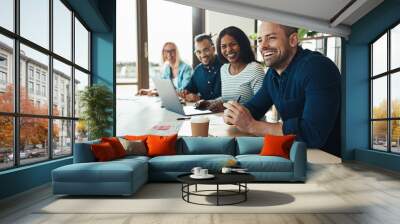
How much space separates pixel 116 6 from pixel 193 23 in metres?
1.71

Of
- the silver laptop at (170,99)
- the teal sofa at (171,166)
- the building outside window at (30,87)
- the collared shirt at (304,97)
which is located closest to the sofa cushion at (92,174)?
the teal sofa at (171,166)

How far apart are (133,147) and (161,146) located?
0.44 meters

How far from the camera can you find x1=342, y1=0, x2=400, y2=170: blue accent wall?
881 cm

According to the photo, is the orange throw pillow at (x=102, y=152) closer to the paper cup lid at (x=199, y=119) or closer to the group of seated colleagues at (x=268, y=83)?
the paper cup lid at (x=199, y=119)

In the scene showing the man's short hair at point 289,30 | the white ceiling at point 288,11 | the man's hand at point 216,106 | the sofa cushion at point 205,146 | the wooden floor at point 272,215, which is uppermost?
the white ceiling at point 288,11

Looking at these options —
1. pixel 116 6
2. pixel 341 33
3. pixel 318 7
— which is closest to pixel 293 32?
pixel 318 7

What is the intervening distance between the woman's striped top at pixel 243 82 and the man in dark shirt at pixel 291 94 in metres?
0.11

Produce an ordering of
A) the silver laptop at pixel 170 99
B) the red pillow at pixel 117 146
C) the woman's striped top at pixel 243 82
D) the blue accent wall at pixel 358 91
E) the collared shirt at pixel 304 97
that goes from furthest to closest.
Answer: the blue accent wall at pixel 358 91 < the silver laptop at pixel 170 99 < the woman's striped top at pixel 243 82 < the collared shirt at pixel 304 97 < the red pillow at pixel 117 146

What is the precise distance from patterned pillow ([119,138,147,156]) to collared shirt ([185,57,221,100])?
2.40 metres

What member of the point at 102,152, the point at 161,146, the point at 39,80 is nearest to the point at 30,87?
the point at 39,80

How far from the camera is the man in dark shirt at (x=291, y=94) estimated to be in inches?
321

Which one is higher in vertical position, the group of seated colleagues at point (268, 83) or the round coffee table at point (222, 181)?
the group of seated colleagues at point (268, 83)

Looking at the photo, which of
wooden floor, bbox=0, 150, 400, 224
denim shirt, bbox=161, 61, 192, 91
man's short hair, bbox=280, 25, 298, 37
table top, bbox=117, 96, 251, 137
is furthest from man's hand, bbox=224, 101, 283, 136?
wooden floor, bbox=0, 150, 400, 224

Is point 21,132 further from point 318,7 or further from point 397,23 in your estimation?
point 397,23
